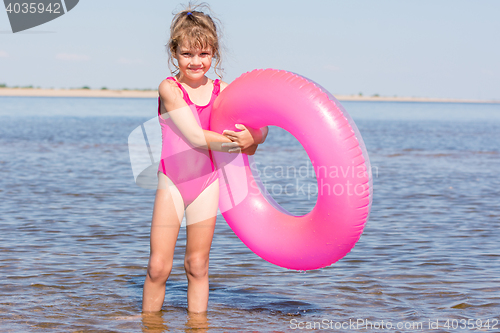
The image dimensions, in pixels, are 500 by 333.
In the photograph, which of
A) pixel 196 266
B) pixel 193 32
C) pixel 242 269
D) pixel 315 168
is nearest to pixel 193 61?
pixel 193 32

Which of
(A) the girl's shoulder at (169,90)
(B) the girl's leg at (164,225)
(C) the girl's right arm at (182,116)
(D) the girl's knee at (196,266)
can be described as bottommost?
(D) the girl's knee at (196,266)

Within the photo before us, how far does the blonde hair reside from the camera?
309cm

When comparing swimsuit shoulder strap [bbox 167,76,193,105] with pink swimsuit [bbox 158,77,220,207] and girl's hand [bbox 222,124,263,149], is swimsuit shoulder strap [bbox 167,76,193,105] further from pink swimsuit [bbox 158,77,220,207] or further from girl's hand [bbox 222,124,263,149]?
girl's hand [bbox 222,124,263,149]

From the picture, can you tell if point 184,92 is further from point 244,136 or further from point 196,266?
point 196,266

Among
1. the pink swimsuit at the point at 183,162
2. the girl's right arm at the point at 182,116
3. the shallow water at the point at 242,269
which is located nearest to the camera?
the girl's right arm at the point at 182,116

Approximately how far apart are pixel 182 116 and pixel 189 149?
0.73ft

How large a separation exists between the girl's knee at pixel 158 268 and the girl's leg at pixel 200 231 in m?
0.15

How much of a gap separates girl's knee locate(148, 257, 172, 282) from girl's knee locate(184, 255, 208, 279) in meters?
0.13

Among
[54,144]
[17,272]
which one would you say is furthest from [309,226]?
[54,144]

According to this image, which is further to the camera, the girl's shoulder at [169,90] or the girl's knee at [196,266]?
the girl's knee at [196,266]

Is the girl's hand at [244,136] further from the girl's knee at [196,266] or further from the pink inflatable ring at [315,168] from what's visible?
the girl's knee at [196,266]

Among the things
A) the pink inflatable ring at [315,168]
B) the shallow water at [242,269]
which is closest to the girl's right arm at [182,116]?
the pink inflatable ring at [315,168]

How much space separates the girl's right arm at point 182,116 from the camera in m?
3.06

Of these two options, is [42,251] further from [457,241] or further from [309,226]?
[457,241]
